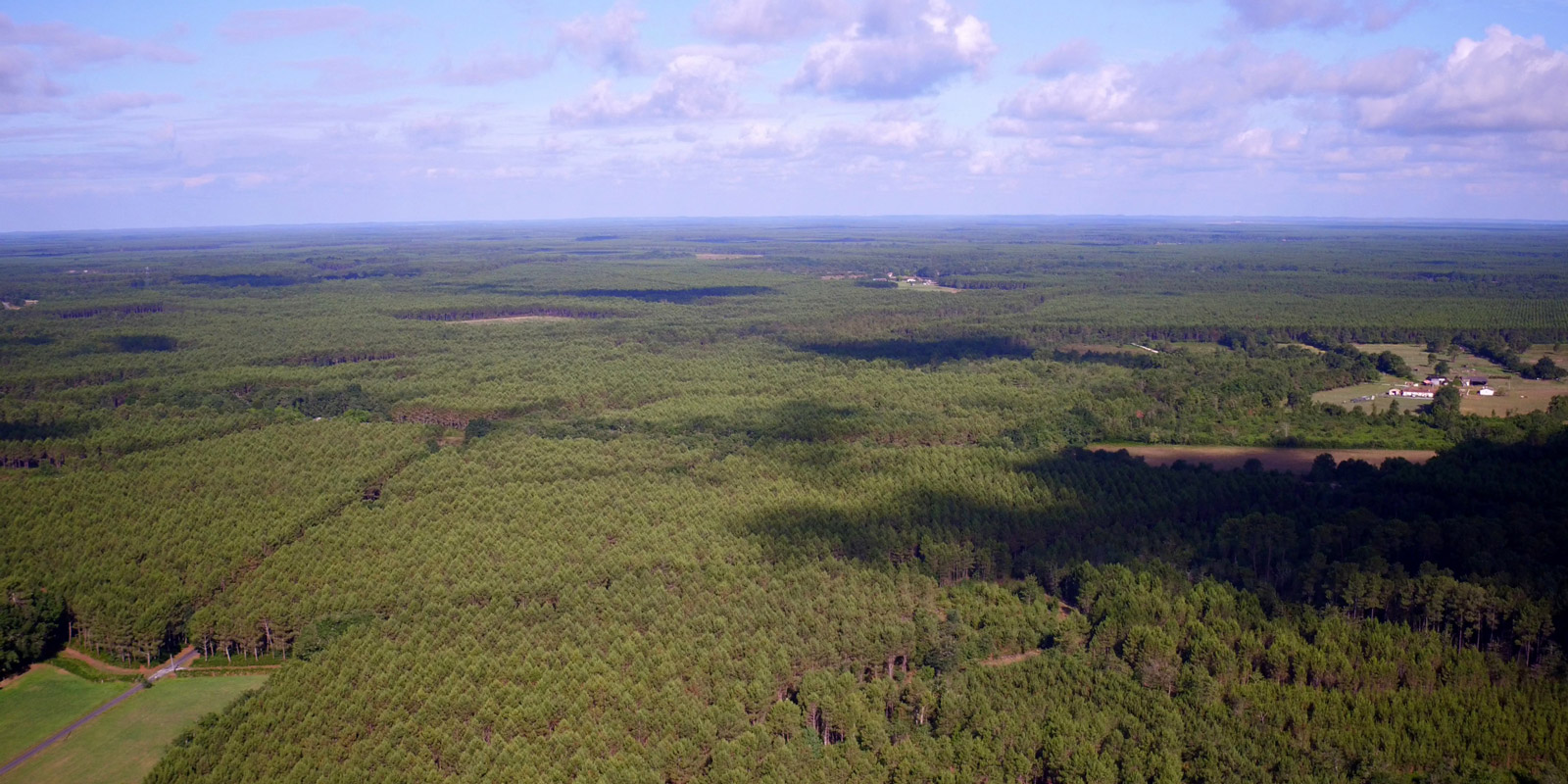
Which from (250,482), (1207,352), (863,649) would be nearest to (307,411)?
(250,482)

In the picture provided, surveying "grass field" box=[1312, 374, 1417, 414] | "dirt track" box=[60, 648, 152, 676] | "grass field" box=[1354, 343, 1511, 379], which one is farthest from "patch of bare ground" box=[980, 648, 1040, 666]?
"grass field" box=[1354, 343, 1511, 379]

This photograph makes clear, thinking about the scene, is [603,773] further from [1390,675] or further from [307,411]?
[307,411]

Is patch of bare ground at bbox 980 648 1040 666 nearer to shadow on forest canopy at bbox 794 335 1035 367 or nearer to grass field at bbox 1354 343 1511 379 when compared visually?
shadow on forest canopy at bbox 794 335 1035 367

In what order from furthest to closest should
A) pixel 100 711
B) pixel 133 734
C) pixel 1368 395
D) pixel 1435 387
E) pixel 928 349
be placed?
1. pixel 928 349
2. pixel 1435 387
3. pixel 1368 395
4. pixel 100 711
5. pixel 133 734

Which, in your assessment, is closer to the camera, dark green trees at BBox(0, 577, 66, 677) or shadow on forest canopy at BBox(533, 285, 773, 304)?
dark green trees at BBox(0, 577, 66, 677)

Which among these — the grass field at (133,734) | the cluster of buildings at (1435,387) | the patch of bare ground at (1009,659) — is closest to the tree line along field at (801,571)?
the patch of bare ground at (1009,659)

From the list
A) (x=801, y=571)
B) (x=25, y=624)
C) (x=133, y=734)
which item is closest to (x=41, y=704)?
(x=25, y=624)

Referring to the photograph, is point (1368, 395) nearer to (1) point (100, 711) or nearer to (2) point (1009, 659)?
(2) point (1009, 659)

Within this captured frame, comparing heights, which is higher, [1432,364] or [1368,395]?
[1432,364]

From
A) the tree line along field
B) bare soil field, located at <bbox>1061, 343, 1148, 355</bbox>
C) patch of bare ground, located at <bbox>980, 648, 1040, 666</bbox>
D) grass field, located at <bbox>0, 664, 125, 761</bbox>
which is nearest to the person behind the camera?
the tree line along field
